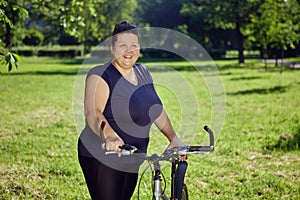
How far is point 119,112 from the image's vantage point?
322 cm

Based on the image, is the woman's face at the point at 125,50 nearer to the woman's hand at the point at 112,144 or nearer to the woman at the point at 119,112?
the woman at the point at 119,112

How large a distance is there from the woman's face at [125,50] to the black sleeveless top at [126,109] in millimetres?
69

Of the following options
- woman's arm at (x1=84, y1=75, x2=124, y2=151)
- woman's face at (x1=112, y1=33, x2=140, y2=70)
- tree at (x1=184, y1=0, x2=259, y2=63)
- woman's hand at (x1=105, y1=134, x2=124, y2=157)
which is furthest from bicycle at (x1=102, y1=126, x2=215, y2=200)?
tree at (x1=184, y1=0, x2=259, y2=63)

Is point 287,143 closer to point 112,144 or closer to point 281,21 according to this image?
point 112,144

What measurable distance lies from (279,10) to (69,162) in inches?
884

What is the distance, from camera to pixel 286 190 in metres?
6.06

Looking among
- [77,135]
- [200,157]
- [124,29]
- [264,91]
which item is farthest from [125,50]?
[264,91]

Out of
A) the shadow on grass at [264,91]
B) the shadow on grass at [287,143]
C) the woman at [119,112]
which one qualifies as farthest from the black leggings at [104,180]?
the shadow on grass at [264,91]

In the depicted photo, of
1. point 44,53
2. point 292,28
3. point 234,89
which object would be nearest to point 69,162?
point 234,89

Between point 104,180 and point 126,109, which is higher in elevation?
point 126,109

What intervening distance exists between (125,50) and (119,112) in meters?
0.42

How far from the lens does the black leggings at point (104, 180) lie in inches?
130

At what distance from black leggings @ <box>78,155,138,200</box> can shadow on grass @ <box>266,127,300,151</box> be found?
5.60 metres

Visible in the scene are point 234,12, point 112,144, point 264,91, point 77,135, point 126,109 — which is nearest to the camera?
point 112,144
